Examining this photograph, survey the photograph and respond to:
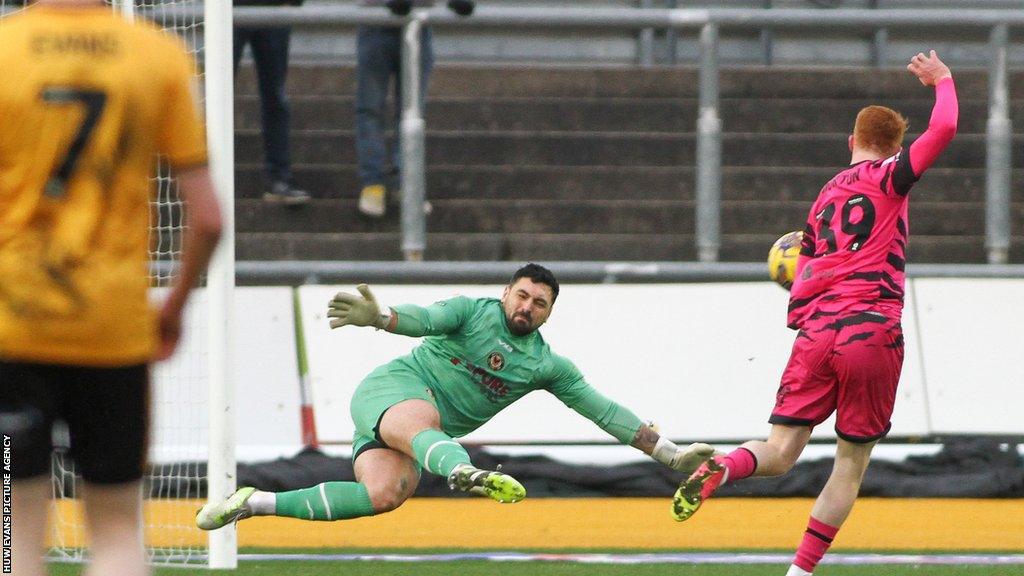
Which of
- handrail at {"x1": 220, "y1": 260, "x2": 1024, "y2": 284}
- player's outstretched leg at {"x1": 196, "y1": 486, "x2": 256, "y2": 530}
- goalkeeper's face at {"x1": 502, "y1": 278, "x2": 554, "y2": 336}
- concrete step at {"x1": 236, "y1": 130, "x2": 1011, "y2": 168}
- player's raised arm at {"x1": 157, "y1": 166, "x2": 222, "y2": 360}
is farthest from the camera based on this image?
concrete step at {"x1": 236, "y1": 130, "x2": 1011, "y2": 168}

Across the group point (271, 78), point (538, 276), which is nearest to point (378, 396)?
point (538, 276)

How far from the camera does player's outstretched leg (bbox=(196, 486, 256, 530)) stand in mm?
6723

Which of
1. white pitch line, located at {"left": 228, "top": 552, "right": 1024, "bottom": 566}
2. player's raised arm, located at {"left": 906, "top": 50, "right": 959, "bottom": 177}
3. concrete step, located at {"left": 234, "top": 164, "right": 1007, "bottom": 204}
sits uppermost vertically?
player's raised arm, located at {"left": 906, "top": 50, "right": 959, "bottom": 177}

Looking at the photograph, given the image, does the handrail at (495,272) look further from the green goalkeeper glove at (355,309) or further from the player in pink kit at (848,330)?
the green goalkeeper glove at (355,309)

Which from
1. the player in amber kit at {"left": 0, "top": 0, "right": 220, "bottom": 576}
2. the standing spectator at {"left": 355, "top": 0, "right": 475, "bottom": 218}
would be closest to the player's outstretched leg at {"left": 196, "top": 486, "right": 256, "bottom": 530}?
the player in amber kit at {"left": 0, "top": 0, "right": 220, "bottom": 576}

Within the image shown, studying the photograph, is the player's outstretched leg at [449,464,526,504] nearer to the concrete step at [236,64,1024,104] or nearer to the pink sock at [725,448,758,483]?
the pink sock at [725,448,758,483]

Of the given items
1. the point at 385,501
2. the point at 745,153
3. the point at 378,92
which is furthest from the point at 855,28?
the point at 385,501

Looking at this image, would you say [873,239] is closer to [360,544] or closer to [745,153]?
[360,544]

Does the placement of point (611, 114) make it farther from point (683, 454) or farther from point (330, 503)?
point (330, 503)

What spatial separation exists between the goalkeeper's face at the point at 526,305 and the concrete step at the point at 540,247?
4.07 metres

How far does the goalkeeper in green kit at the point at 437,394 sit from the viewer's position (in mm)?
6762

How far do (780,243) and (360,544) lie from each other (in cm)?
262

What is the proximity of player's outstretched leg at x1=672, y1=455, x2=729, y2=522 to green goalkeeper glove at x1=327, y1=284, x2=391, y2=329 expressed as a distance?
1.42 metres

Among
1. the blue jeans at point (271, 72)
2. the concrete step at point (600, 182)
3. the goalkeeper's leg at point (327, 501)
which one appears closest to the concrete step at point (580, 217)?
the concrete step at point (600, 182)
